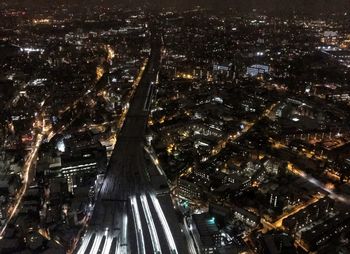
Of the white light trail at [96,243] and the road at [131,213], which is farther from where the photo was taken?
the road at [131,213]

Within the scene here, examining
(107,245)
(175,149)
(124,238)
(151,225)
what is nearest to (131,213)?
(151,225)

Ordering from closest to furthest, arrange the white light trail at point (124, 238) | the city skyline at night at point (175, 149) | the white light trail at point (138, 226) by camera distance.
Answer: the white light trail at point (124, 238)
the white light trail at point (138, 226)
the city skyline at night at point (175, 149)

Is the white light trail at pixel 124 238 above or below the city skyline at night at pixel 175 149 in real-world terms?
above

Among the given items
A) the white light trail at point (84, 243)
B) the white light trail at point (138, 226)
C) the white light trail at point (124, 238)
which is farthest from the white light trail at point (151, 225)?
the white light trail at point (84, 243)

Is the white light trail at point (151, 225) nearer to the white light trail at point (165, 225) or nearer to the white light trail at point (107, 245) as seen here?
the white light trail at point (165, 225)

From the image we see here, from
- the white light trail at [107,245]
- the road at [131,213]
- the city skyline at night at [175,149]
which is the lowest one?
the city skyline at night at [175,149]

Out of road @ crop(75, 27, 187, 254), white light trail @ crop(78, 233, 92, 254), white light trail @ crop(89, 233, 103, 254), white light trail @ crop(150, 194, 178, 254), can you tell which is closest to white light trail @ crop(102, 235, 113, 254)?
road @ crop(75, 27, 187, 254)

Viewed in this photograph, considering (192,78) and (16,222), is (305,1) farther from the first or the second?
(16,222)
